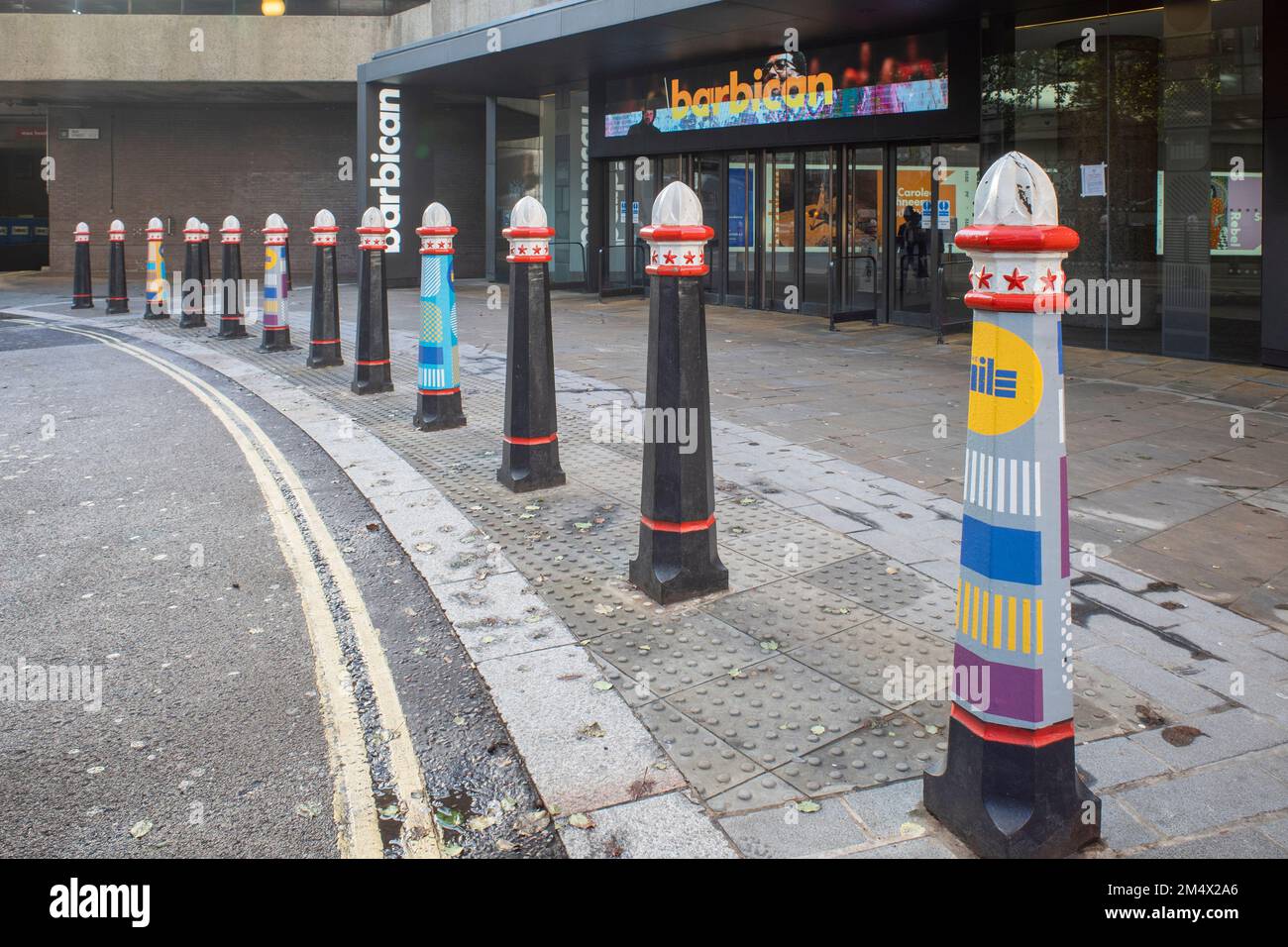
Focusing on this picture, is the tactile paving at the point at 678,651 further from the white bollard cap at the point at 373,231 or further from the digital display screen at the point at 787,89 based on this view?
the digital display screen at the point at 787,89

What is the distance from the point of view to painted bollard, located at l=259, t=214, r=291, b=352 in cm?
1249

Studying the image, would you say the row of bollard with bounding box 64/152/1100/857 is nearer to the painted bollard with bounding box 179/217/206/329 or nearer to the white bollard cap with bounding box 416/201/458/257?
the white bollard cap with bounding box 416/201/458/257

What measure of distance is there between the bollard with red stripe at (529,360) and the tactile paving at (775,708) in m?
2.73

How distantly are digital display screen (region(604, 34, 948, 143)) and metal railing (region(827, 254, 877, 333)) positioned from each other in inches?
80.3

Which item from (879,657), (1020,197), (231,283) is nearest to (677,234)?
(879,657)

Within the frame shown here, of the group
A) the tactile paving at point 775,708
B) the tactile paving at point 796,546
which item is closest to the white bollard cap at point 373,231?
the tactile paving at point 796,546

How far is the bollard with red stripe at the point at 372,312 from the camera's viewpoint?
9547 mm

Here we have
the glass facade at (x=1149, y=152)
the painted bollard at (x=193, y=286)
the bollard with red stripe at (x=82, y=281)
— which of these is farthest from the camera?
the bollard with red stripe at (x=82, y=281)

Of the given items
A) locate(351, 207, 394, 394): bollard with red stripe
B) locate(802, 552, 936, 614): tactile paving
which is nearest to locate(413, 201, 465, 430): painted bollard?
locate(351, 207, 394, 394): bollard with red stripe
